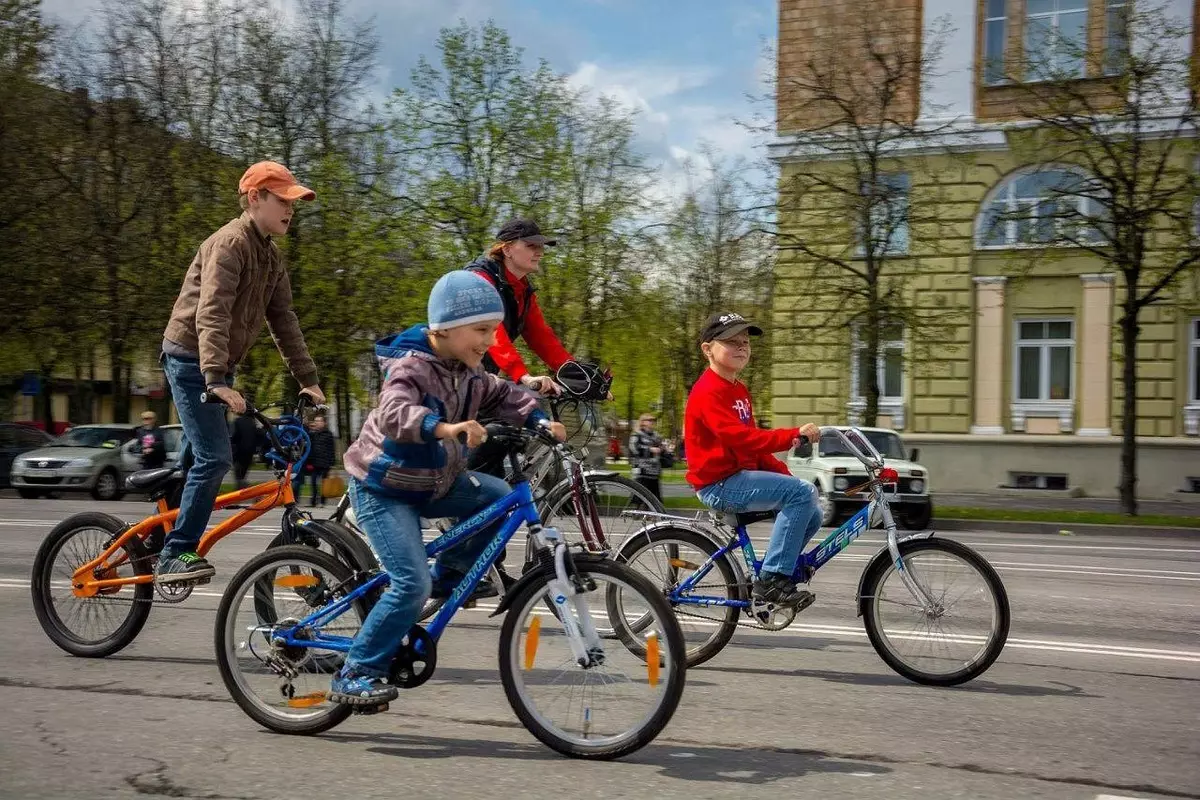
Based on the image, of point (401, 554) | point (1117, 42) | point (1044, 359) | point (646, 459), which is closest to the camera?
point (401, 554)

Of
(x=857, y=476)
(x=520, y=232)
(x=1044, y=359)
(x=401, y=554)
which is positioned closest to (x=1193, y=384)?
(x=1044, y=359)

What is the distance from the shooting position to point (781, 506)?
20.4ft

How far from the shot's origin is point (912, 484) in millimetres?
19453

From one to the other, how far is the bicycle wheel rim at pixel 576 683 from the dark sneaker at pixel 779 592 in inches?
67.4

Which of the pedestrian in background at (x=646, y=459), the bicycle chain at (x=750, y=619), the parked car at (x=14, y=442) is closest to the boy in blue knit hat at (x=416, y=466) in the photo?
the bicycle chain at (x=750, y=619)

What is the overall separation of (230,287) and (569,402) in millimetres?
1731

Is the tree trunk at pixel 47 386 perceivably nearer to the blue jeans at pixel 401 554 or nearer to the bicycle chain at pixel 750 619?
the bicycle chain at pixel 750 619

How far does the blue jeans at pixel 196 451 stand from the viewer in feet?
20.0

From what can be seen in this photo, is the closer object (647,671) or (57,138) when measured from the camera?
(647,671)

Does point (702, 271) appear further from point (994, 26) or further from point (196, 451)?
point (196, 451)

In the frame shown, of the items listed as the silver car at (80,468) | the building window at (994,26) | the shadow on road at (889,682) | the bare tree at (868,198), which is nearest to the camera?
the shadow on road at (889,682)

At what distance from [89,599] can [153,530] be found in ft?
1.63

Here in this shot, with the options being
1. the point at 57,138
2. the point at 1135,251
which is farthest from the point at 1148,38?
the point at 57,138

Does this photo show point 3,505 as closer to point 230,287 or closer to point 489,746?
point 230,287
